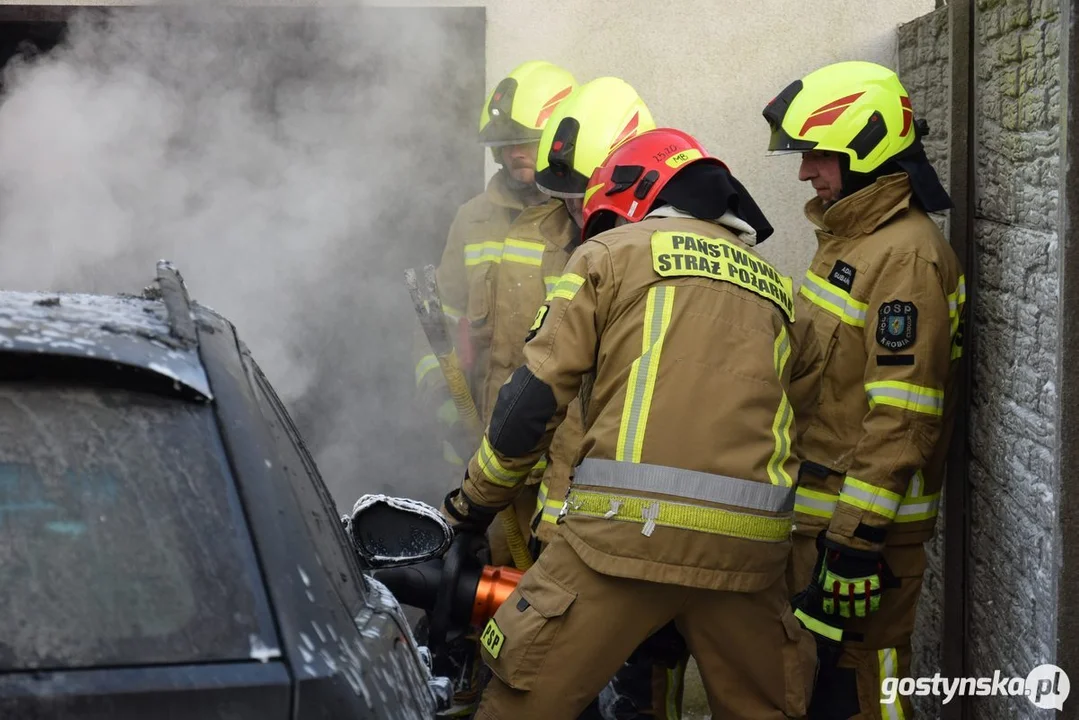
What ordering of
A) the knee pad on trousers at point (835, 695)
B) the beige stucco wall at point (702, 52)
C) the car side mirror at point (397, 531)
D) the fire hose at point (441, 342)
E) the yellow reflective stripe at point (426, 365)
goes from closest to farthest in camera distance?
the car side mirror at point (397, 531) < the knee pad on trousers at point (835, 695) < the fire hose at point (441, 342) < the yellow reflective stripe at point (426, 365) < the beige stucco wall at point (702, 52)

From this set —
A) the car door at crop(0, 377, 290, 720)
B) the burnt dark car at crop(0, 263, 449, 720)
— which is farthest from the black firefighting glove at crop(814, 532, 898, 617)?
the car door at crop(0, 377, 290, 720)

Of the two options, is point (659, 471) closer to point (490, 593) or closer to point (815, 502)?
point (490, 593)

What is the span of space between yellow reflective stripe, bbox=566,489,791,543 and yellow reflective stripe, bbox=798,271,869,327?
1032 millimetres

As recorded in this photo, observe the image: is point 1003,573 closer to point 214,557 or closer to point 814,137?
point 814,137

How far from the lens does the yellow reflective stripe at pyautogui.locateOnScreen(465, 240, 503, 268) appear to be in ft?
16.5

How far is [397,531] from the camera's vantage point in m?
2.64

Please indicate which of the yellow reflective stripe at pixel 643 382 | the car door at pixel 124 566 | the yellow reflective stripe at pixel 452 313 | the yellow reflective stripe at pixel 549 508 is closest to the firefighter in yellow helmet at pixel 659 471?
the yellow reflective stripe at pixel 643 382

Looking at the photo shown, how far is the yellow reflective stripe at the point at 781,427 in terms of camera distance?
11.0 ft

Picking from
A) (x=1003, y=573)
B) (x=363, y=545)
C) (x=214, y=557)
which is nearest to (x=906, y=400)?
(x=1003, y=573)

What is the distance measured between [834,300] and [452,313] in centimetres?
173

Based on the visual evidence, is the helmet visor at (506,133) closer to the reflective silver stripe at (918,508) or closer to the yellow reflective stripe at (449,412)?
the yellow reflective stripe at (449,412)

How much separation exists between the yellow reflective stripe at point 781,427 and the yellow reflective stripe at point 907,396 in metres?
0.61

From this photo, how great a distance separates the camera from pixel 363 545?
8.66ft

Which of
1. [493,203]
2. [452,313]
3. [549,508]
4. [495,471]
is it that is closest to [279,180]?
[452,313]
